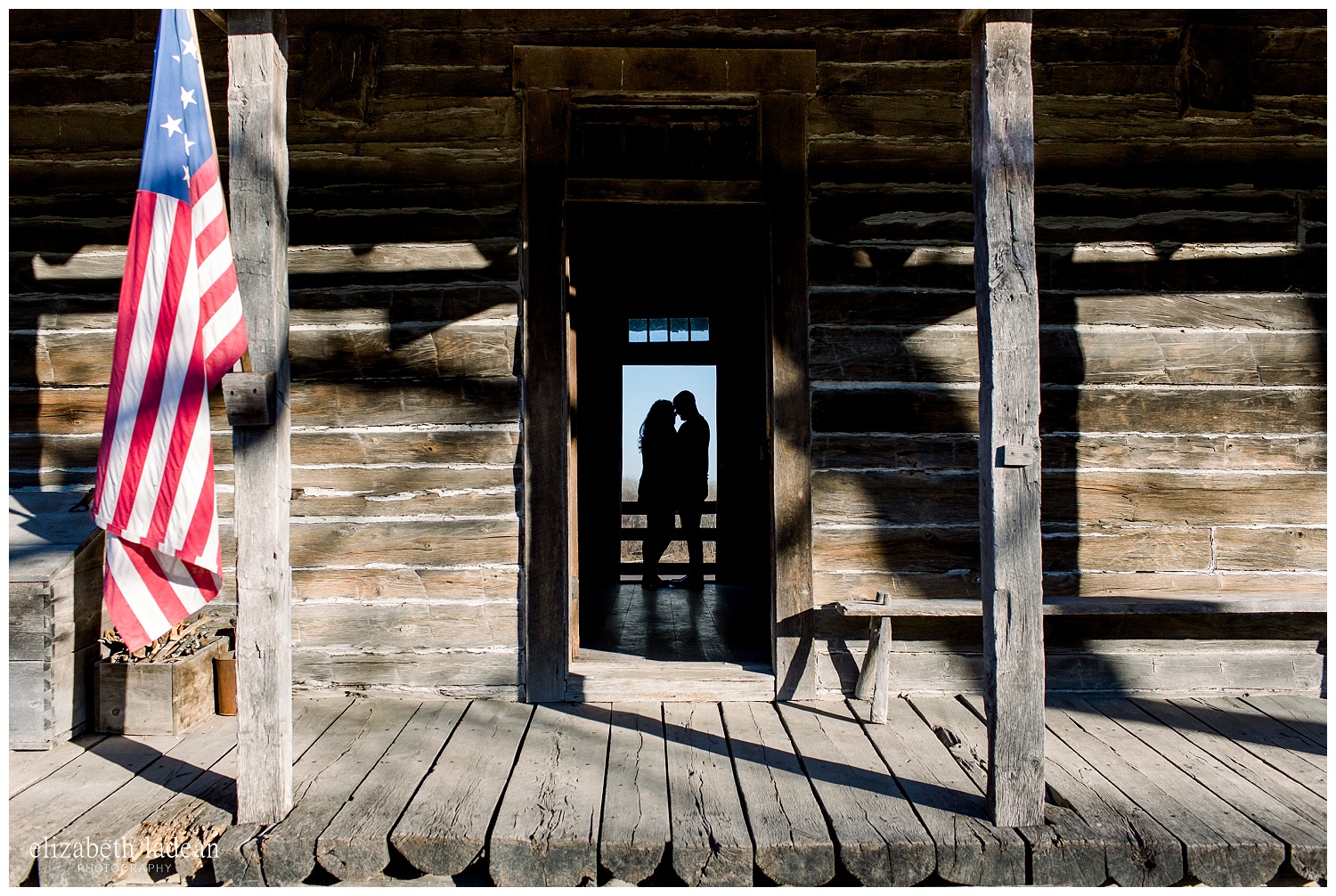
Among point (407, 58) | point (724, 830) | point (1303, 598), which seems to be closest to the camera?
point (724, 830)

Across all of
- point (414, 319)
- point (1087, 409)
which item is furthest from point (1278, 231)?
point (414, 319)

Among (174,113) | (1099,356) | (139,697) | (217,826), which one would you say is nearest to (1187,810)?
(1099,356)

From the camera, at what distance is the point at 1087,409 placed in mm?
3891

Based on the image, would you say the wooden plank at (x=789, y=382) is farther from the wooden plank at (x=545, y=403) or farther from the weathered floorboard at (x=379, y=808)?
the weathered floorboard at (x=379, y=808)

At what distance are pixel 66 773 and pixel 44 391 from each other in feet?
6.30

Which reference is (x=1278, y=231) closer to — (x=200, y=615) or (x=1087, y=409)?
(x=1087, y=409)

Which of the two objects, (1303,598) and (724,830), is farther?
(1303,598)

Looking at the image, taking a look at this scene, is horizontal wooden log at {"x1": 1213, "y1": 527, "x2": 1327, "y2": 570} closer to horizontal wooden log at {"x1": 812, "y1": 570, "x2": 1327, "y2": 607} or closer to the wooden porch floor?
horizontal wooden log at {"x1": 812, "y1": 570, "x2": 1327, "y2": 607}

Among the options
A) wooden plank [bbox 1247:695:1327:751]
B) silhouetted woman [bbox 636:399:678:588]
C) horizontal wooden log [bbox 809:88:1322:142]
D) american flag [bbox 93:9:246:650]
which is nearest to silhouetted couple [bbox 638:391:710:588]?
silhouetted woman [bbox 636:399:678:588]

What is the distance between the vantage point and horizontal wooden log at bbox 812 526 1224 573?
386cm

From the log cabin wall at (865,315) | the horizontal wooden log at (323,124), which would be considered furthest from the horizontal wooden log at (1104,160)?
the horizontal wooden log at (323,124)

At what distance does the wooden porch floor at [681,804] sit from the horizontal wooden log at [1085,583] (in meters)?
0.60

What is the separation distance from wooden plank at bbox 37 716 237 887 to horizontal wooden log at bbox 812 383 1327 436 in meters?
2.91

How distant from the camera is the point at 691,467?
22.3 ft
